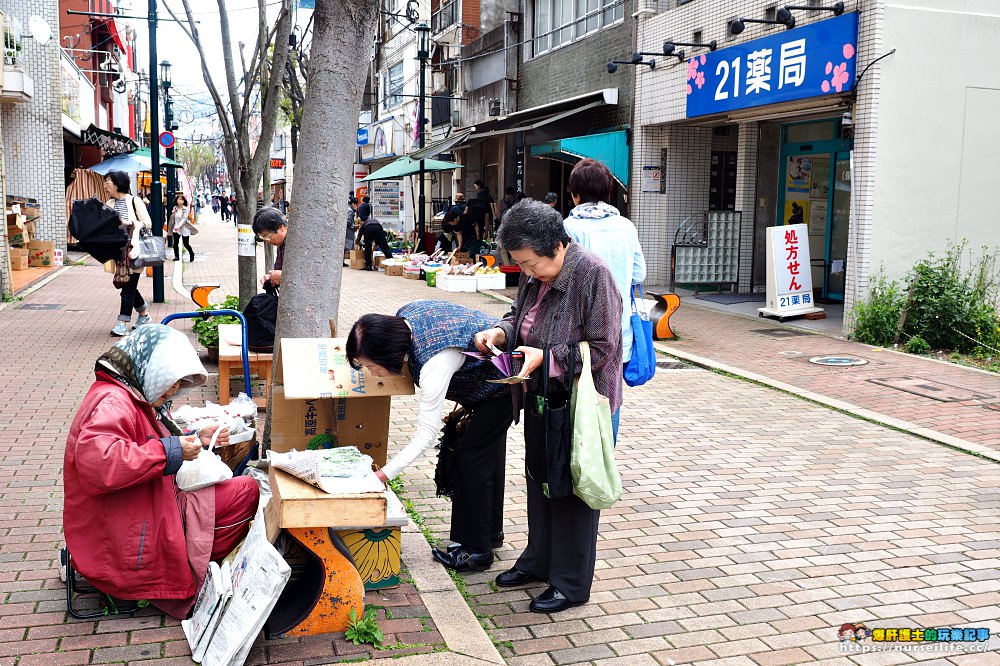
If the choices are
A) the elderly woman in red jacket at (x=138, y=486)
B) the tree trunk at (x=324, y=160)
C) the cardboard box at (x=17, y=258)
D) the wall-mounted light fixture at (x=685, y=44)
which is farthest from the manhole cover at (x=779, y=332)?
the cardboard box at (x=17, y=258)

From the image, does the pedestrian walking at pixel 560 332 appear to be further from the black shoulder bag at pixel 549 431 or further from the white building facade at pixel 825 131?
the white building facade at pixel 825 131

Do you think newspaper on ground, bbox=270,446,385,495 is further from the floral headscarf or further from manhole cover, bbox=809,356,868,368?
manhole cover, bbox=809,356,868,368

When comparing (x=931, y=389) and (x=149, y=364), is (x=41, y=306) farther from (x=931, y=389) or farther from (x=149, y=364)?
(x=931, y=389)

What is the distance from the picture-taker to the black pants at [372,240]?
70.7 feet

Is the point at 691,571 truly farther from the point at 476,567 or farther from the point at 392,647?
the point at 392,647

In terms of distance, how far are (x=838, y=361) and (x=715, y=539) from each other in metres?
5.55

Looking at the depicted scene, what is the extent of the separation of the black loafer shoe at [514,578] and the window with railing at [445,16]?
80.6ft

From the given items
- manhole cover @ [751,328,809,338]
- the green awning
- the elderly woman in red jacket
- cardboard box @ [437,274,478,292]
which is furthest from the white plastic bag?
the green awning

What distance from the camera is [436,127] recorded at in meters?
29.7

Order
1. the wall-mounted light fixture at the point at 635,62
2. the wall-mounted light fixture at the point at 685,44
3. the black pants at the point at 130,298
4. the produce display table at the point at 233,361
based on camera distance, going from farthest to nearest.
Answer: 1. the wall-mounted light fixture at the point at 635,62
2. the wall-mounted light fixture at the point at 685,44
3. the black pants at the point at 130,298
4. the produce display table at the point at 233,361

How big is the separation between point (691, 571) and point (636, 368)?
1011mm

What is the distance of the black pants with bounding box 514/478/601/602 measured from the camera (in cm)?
383

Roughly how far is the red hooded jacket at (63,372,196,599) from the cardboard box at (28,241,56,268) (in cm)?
1722

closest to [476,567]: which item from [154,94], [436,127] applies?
[154,94]
